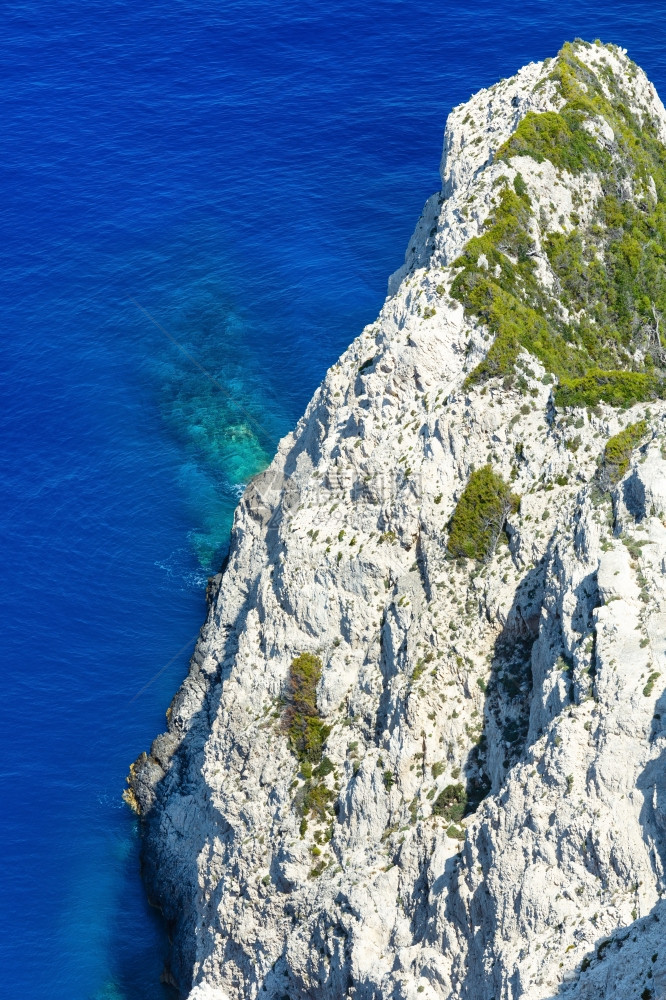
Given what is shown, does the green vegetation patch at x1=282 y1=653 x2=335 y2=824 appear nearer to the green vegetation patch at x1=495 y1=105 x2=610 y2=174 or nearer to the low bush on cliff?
the low bush on cliff

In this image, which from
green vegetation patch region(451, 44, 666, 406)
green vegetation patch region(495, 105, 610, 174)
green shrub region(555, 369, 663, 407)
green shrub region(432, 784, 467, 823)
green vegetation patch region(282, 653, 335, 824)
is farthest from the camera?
green vegetation patch region(495, 105, 610, 174)

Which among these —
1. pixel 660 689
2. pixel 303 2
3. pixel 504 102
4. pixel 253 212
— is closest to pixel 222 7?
pixel 303 2

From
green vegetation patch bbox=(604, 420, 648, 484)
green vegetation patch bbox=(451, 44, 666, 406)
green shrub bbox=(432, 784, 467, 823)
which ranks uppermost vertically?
green vegetation patch bbox=(451, 44, 666, 406)

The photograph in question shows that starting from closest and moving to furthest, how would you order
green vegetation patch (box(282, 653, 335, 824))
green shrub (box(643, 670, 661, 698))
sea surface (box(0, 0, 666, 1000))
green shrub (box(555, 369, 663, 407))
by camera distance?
green shrub (box(643, 670, 661, 698)), green shrub (box(555, 369, 663, 407)), green vegetation patch (box(282, 653, 335, 824)), sea surface (box(0, 0, 666, 1000))

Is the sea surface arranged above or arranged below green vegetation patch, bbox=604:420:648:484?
above

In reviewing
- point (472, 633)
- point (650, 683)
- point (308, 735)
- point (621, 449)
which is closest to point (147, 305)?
point (308, 735)

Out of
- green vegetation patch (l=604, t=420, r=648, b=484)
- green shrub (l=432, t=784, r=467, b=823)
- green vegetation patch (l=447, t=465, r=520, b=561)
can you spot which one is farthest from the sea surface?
green vegetation patch (l=604, t=420, r=648, b=484)

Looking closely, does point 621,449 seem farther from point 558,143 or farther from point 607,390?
point 558,143

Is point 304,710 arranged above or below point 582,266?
below
